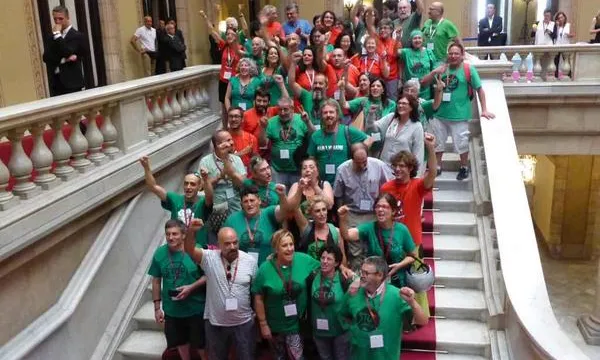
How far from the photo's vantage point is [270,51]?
766cm

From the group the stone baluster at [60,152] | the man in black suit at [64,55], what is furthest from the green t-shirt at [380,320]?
the man in black suit at [64,55]

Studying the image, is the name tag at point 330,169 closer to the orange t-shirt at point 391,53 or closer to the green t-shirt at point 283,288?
the green t-shirt at point 283,288

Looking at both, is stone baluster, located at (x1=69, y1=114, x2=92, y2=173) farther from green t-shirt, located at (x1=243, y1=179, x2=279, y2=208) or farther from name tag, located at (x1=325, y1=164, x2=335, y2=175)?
name tag, located at (x1=325, y1=164, x2=335, y2=175)

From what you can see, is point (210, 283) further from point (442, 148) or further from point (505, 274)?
point (442, 148)

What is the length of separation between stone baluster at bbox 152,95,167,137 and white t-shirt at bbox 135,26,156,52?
333 centimetres

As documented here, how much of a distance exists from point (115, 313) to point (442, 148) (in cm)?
393

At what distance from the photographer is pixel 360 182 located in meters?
5.60

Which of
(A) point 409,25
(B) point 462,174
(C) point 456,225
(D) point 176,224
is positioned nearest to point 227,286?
(D) point 176,224

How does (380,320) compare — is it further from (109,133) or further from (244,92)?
(244,92)

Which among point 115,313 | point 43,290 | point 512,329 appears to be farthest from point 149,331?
point 512,329

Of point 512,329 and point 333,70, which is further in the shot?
point 333,70

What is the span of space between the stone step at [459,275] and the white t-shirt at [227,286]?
6.87 ft

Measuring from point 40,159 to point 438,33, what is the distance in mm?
5519

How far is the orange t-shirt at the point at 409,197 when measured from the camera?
5.29 metres
